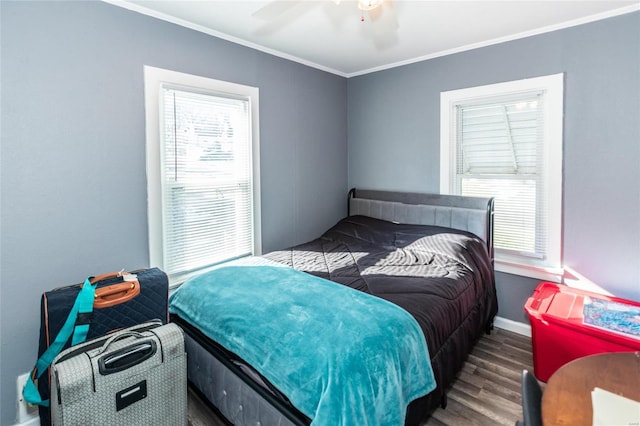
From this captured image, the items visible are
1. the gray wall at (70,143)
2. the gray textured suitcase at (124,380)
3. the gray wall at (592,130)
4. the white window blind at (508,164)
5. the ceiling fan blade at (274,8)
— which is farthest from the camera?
the white window blind at (508,164)

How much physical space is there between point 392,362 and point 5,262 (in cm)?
216

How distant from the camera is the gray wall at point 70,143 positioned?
1943 millimetres

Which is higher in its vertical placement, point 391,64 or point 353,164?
point 391,64

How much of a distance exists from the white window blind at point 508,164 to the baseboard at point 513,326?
24.6 inches

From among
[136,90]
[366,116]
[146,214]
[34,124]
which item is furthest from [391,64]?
[34,124]

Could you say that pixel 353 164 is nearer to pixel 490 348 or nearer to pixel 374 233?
pixel 374 233

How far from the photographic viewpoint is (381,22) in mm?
2568

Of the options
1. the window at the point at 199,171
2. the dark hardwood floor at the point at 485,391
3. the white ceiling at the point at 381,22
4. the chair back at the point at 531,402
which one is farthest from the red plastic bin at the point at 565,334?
the window at the point at 199,171

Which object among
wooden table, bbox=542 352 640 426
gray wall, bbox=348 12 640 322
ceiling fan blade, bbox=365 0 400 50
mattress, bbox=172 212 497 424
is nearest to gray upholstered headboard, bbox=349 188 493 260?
mattress, bbox=172 212 497 424

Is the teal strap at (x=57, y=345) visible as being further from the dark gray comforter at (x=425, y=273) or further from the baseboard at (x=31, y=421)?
the dark gray comforter at (x=425, y=273)

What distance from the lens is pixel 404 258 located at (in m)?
2.83

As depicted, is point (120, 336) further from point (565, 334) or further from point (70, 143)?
point (565, 334)

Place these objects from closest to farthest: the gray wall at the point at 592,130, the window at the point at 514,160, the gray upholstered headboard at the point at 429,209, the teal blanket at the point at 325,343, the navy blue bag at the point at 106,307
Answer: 1. the teal blanket at the point at 325,343
2. the navy blue bag at the point at 106,307
3. the gray wall at the point at 592,130
4. the window at the point at 514,160
5. the gray upholstered headboard at the point at 429,209

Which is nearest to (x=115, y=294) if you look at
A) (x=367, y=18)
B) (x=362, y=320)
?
(x=362, y=320)
